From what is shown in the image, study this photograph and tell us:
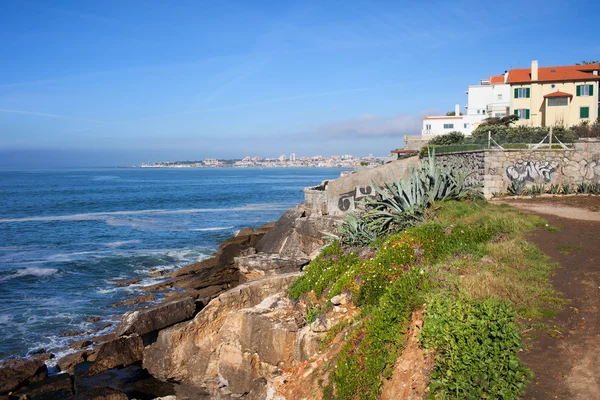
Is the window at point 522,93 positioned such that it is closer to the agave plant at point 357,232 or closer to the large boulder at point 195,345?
the agave plant at point 357,232

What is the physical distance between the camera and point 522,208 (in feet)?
50.2

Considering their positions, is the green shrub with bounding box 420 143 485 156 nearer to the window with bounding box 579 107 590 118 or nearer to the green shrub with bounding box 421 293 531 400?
the green shrub with bounding box 421 293 531 400

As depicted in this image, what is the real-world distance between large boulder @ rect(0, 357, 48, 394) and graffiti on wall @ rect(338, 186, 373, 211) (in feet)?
38.9

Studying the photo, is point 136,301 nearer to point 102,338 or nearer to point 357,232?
point 102,338

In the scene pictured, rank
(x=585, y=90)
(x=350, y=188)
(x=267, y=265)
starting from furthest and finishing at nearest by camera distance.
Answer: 1. (x=585, y=90)
2. (x=350, y=188)
3. (x=267, y=265)

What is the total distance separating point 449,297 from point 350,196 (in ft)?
44.6

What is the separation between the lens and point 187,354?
10.7 m

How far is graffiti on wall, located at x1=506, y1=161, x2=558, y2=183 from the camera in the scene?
19266mm

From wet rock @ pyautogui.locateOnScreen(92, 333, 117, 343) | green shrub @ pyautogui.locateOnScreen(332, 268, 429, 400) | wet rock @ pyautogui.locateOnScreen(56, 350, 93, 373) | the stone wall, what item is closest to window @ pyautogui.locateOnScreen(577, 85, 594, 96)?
the stone wall

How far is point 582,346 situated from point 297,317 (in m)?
4.76

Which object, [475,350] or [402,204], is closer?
[475,350]

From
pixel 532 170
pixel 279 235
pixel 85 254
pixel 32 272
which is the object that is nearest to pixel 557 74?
pixel 532 170

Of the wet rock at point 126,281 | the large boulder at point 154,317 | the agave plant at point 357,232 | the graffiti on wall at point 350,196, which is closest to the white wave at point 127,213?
the wet rock at point 126,281

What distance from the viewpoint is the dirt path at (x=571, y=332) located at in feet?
17.4
